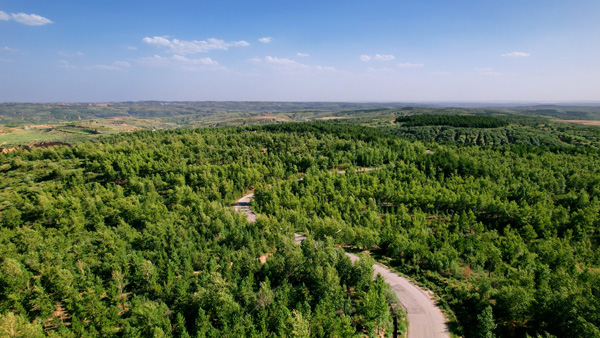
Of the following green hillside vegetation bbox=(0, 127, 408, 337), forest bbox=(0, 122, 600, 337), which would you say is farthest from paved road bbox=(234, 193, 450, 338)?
green hillside vegetation bbox=(0, 127, 408, 337)

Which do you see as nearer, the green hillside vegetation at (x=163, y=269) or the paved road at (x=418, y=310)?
the green hillside vegetation at (x=163, y=269)

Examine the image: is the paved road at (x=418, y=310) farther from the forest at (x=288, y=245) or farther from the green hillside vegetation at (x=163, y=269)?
the green hillside vegetation at (x=163, y=269)

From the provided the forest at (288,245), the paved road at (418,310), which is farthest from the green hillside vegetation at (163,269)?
the paved road at (418,310)

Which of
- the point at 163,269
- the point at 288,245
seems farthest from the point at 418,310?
the point at 163,269

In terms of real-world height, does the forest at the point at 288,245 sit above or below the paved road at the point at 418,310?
above

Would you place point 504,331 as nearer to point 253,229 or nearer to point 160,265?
point 253,229

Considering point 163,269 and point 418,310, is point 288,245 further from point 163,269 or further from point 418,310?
point 418,310
